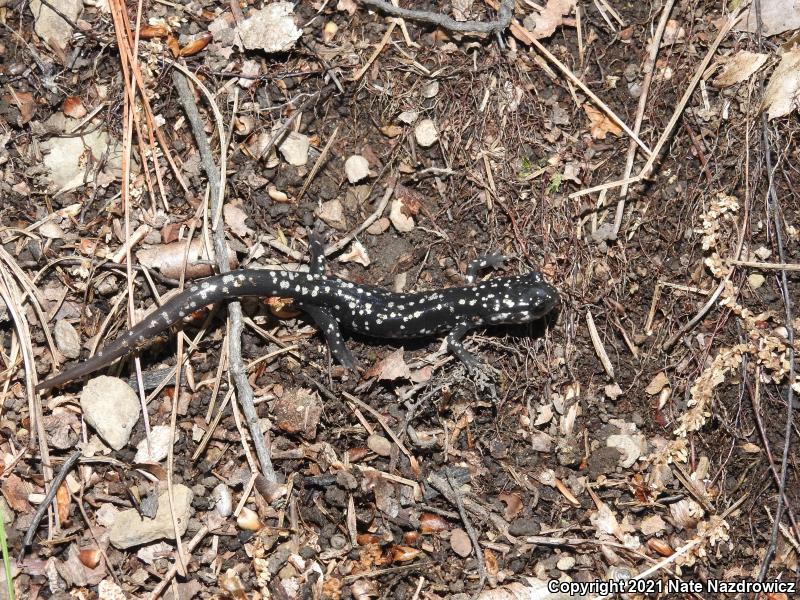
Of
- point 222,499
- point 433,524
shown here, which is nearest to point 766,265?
point 433,524

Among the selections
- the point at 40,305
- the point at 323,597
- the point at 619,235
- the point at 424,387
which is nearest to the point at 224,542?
the point at 323,597

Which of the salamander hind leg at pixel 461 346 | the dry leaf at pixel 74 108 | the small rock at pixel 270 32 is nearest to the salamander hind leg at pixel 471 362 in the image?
the salamander hind leg at pixel 461 346

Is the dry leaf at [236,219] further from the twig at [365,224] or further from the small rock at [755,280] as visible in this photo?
the small rock at [755,280]

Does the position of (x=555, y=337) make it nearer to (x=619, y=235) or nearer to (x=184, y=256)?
(x=619, y=235)

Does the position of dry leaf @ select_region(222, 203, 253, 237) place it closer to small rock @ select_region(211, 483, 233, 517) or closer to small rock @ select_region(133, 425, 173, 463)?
small rock @ select_region(133, 425, 173, 463)

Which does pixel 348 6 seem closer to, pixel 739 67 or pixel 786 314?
pixel 739 67

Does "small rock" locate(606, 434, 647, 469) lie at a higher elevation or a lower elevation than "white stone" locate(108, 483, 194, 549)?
higher

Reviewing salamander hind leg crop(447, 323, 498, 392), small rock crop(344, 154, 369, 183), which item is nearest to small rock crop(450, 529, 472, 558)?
salamander hind leg crop(447, 323, 498, 392)

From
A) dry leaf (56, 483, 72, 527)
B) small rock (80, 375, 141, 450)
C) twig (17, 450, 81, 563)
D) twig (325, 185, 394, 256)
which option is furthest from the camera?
twig (325, 185, 394, 256)
